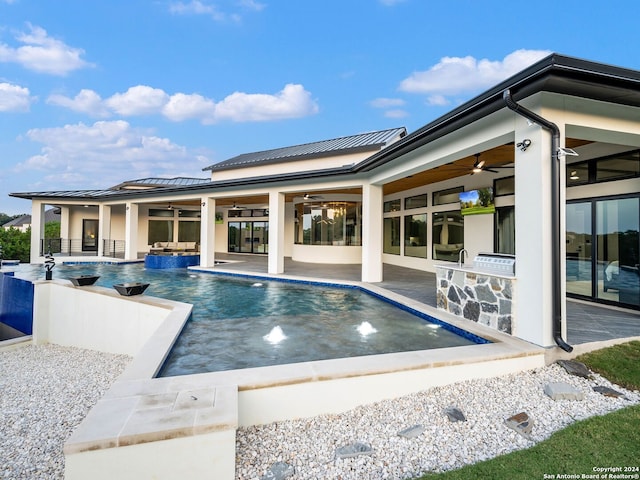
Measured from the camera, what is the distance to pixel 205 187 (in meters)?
13.8

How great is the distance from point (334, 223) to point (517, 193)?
11.3 m

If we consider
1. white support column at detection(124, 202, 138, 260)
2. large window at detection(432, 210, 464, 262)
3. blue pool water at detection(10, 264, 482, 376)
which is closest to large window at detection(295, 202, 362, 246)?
large window at detection(432, 210, 464, 262)

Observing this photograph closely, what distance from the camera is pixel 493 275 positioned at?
5117mm

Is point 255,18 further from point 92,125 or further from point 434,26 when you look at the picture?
point 92,125

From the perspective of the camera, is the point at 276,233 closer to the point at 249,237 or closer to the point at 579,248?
the point at 579,248

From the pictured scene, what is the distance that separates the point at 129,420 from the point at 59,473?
1503 millimetres

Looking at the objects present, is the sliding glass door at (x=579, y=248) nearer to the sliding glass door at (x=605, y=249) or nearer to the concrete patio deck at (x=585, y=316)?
the sliding glass door at (x=605, y=249)

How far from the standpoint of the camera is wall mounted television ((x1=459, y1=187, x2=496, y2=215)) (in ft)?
31.9

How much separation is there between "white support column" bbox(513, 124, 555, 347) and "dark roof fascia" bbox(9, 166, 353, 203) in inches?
235

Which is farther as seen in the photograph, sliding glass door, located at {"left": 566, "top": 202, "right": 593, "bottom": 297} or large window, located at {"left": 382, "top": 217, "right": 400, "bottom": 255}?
large window, located at {"left": 382, "top": 217, "right": 400, "bottom": 255}

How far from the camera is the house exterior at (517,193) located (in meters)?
4.32

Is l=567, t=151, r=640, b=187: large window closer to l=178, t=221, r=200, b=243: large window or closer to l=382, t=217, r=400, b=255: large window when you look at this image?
l=382, t=217, r=400, b=255: large window

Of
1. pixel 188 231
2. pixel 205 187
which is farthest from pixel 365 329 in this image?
pixel 188 231

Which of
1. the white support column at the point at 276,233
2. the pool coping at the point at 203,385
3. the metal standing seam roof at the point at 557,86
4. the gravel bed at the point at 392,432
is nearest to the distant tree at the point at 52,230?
the white support column at the point at 276,233
